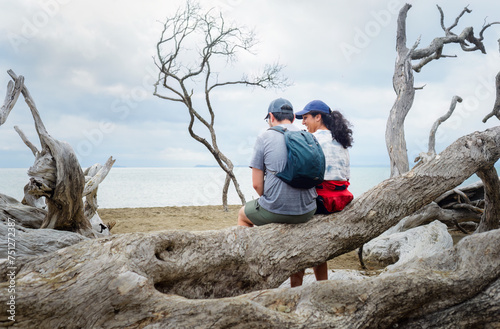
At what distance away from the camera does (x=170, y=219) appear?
33.7 ft

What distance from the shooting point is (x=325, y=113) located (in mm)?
3836

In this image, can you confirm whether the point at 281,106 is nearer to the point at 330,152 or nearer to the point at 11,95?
the point at 330,152

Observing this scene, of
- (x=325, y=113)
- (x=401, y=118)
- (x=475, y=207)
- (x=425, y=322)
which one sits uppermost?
(x=401, y=118)

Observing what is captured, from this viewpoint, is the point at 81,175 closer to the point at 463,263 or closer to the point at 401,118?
the point at 463,263

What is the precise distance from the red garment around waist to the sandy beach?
312 cm

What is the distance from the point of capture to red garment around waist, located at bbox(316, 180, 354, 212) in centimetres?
381

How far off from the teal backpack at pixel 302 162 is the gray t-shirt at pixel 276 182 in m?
0.05

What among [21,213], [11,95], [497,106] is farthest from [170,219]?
[497,106]

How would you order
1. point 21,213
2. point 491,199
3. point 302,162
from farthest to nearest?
1. point 21,213
2. point 491,199
3. point 302,162

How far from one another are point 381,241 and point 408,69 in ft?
13.5

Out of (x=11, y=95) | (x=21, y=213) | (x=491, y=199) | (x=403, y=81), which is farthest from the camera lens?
(x=403, y=81)

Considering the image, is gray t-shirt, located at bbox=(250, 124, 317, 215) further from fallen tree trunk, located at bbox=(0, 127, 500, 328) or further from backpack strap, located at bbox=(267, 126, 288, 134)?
fallen tree trunk, located at bbox=(0, 127, 500, 328)

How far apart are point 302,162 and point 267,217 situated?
0.67 meters

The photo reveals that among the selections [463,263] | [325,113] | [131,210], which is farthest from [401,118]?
[131,210]
